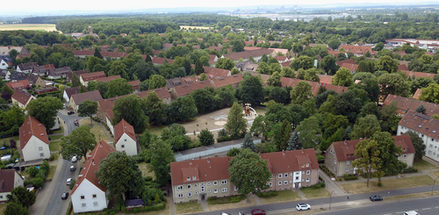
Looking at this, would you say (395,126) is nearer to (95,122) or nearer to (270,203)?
(270,203)

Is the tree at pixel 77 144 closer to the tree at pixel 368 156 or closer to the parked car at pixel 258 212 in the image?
the parked car at pixel 258 212

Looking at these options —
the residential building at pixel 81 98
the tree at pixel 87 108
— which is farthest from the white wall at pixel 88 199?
the residential building at pixel 81 98

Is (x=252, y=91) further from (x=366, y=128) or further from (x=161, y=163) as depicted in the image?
(x=161, y=163)

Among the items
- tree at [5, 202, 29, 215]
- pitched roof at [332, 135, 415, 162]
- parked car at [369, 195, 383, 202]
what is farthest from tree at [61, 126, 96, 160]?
parked car at [369, 195, 383, 202]

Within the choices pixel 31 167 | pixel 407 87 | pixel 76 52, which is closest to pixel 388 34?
pixel 407 87

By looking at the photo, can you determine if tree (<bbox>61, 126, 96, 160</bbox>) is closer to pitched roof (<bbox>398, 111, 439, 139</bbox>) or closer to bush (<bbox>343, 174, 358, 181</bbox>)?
bush (<bbox>343, 174, 358, 181</bbox>)

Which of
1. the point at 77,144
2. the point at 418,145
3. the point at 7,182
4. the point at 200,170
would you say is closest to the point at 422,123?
the point at 418,145
